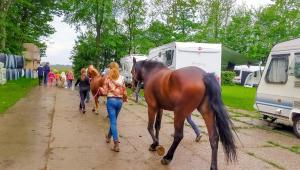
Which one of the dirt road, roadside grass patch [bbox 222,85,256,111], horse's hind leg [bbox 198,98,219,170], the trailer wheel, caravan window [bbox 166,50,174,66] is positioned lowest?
roadside grass patch [bbox 222,85,256,111]

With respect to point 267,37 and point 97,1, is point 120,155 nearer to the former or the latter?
point 97,1

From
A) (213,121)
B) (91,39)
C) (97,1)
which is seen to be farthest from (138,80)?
(91,39)

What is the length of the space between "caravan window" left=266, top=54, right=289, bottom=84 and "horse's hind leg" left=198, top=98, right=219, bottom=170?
5.54 meters

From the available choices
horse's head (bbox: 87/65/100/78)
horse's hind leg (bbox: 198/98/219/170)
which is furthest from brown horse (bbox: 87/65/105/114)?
horse's hind leg (bbox: 198/98/219/170)

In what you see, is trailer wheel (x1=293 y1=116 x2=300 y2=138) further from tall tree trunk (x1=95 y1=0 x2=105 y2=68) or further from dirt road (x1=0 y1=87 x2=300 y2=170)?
tall tree trunk (x1=95 y1=0 x2=105 y2=68)

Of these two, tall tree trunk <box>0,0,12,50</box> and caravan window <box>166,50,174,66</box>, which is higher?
tall tree trunk <box>0,0,12,50</box>

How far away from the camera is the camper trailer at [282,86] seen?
1146cm

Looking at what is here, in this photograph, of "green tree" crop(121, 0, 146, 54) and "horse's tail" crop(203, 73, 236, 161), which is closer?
"horse's tail" crop(203, 73, 236, 161)

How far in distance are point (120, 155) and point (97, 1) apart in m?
40.0

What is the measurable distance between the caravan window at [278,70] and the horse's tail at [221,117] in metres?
5.50

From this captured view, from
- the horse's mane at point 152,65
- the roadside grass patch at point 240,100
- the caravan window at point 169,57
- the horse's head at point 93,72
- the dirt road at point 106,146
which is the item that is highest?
the caravan window at point 169,57

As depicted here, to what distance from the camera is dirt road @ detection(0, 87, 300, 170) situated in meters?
7.55

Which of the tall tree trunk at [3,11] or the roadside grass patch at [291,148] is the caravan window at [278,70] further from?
the tall tree trunk at [3,11]

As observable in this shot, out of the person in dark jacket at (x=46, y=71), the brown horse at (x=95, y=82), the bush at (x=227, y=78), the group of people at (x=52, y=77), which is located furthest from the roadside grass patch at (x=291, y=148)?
the bush at (x=227, y=78)
